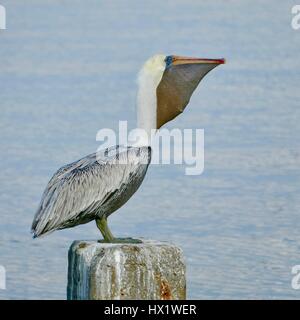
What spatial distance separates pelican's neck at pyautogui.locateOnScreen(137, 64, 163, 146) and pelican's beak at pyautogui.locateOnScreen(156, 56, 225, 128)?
5.2 inches

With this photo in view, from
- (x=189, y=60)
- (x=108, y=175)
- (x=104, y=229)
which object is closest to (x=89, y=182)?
(x=108, y=175)

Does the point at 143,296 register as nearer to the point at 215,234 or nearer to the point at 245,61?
the point at 215,234

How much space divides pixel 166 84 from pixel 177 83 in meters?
0.09

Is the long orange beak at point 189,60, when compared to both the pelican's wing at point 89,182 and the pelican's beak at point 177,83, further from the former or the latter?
the pelican's wing at point 89,182

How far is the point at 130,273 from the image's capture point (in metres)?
6.43

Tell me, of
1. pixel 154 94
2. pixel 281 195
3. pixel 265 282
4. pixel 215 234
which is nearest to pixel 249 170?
pixel 281 195

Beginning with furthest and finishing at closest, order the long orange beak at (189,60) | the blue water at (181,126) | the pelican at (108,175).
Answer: the blue water at (181,126)
the long orange beak at (189,60)
the pelican at (108,175)

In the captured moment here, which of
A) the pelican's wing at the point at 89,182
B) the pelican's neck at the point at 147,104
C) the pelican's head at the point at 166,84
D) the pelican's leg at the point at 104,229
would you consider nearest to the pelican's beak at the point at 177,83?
the pelican's head at the point at 166,84

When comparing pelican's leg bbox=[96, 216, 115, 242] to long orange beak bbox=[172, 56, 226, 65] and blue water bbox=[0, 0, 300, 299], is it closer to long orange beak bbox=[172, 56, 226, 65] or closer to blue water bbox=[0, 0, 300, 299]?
long orange beak bbox=[172, 56, 226, 65]

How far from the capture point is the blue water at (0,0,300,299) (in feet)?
33.8

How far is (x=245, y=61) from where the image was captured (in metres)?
17.3

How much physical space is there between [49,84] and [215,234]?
5805 mm

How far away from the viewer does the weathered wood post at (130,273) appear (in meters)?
6.41

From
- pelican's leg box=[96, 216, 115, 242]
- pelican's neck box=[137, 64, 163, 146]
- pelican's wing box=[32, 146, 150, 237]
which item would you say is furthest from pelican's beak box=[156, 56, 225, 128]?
pelican's leg box=[96, 216, 115, 242]
